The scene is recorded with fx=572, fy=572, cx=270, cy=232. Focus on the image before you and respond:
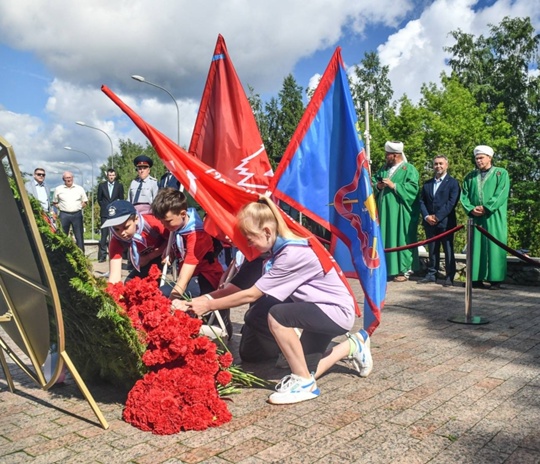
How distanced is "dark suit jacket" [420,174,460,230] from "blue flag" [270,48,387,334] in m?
5.56

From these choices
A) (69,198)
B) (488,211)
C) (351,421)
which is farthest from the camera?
(69,198)

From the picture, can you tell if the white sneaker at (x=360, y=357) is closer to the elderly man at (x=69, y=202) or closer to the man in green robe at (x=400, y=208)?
the man in green robe at (x=400, y=208)

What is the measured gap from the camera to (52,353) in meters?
3.32

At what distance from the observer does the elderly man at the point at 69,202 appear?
12375 millimetres

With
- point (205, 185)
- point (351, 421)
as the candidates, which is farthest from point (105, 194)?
point (351, 421)

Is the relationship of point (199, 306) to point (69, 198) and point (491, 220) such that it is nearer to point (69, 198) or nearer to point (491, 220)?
point (491, 220)

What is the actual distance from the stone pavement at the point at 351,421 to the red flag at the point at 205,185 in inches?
45.4

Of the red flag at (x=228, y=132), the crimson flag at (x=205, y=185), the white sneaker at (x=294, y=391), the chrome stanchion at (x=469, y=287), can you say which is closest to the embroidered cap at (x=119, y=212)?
the crimson flag at (x=205, y=185)

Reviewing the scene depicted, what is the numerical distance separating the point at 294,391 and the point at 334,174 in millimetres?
1836

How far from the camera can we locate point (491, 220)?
9.07 meters

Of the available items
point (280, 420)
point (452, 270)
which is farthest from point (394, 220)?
point (280, 420)

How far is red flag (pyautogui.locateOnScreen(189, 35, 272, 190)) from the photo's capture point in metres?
5.12

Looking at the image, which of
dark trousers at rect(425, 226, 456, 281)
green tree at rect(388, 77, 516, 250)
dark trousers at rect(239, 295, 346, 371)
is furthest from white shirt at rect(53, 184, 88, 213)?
green tree at rect(388, 77, 516, 250)

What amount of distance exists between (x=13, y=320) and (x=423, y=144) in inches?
1380
